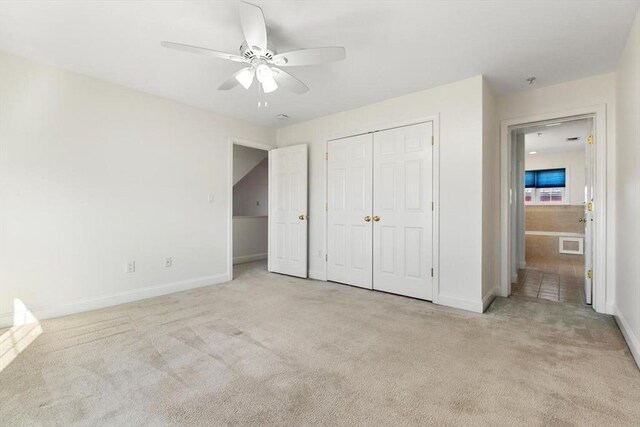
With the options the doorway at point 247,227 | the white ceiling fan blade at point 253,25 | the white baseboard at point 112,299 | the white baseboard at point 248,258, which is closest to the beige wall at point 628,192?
the white ceiling fan blade at point 253,25

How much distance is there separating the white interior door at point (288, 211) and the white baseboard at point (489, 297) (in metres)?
2.40

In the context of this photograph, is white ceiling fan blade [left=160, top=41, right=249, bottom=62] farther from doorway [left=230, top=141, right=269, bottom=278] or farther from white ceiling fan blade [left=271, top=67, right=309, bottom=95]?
doorway [left=230, top=141, right=269, bottom=278]

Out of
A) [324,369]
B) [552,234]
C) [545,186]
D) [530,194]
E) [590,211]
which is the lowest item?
[324,369]

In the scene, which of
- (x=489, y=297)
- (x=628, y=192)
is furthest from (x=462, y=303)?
(x=628, y=192)

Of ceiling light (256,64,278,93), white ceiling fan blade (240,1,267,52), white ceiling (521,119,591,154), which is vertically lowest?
ceiling light (256,64,278,93)

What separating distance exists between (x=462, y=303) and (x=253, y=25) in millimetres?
3103

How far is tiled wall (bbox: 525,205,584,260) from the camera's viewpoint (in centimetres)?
615

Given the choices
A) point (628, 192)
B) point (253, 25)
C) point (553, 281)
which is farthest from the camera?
point (553, 281)

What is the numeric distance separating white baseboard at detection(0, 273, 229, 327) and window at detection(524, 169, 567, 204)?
7676mm

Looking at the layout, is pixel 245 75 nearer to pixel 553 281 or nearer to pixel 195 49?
pixel 195 49

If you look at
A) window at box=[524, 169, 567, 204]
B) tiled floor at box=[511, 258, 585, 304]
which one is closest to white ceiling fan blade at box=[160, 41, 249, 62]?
tiled floor at box=[511, 258, 585, 304]

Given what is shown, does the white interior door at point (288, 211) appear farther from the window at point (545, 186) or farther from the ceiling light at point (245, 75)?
the window at point (545, 186)

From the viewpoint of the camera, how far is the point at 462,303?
120 inches

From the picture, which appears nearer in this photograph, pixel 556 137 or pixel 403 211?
pixel 403 211
